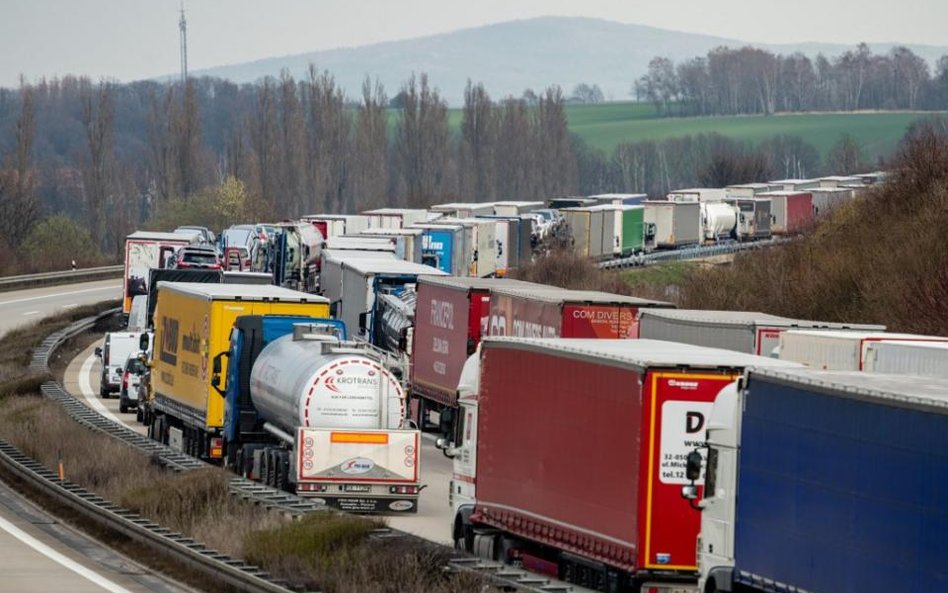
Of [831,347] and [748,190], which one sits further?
[748,190]

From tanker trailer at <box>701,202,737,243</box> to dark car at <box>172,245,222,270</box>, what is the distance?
44762mm

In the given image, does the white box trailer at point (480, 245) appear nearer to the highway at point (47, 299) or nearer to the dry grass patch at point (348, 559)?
the highway at point (47, 299)

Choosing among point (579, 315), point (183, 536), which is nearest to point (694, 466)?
point (183, 536)

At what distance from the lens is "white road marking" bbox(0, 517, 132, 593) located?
21.9m

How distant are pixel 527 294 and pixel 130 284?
107 feet

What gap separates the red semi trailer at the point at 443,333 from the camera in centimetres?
4188

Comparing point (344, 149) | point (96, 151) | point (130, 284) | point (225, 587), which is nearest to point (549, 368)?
point (225, 587)

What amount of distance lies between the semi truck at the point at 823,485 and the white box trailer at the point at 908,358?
5677 mm

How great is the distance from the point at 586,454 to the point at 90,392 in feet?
122

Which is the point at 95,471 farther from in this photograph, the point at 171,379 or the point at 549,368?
the point at 549,368

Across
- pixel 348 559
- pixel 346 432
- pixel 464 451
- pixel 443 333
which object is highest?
pixel 464 451

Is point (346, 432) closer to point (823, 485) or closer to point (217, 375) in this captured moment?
point (217, 375)

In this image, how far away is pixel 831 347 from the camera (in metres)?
26.0

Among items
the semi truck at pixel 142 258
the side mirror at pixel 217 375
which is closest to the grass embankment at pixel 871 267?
the side mirror at pixel 217 375
